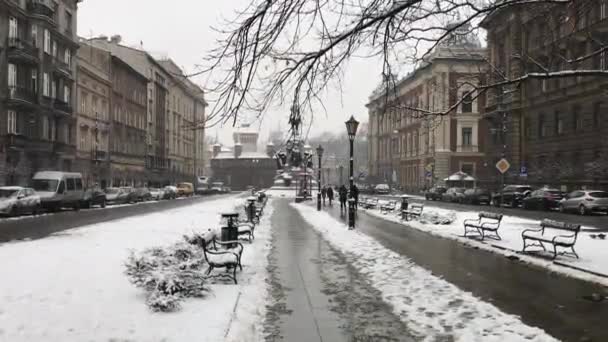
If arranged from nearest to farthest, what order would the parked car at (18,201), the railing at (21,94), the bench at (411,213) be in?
the bench at (411,213), the parked car at (18,201), the railing at (21,94)

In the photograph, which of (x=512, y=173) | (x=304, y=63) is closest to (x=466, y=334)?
(x=304, y=63)

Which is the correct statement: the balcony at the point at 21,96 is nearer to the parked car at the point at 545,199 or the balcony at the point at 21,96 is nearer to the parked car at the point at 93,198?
the parked car at the point at 93,198

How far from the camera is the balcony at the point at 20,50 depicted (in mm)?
41250

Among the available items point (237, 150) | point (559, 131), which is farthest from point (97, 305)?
point (237, 150)

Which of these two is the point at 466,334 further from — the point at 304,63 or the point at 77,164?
the point at 77,164

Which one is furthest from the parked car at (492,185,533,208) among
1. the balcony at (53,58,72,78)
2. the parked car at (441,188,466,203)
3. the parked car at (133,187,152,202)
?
A: the balcony at (53,58,72,78)

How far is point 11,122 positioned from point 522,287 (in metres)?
40.3

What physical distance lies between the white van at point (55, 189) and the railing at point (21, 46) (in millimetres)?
11485

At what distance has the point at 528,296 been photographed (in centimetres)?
995

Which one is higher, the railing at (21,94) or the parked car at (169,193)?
the railing at (21,94)

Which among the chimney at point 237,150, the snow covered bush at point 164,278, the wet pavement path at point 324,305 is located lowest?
the wet pavement path at point 324,305

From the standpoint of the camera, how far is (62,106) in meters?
50.0

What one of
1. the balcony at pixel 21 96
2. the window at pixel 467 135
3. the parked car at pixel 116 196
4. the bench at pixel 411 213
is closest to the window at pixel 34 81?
the balcony at pixel 21 96

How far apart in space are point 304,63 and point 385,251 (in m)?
8.15
